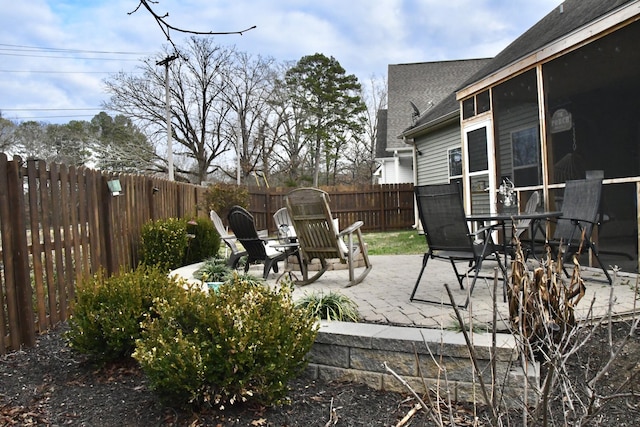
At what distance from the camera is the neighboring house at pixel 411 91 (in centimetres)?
1570

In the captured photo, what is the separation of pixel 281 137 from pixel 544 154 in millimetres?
25356

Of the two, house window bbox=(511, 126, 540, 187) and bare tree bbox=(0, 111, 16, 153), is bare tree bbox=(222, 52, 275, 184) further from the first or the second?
house window bbox=(511, 126, 540, 187)

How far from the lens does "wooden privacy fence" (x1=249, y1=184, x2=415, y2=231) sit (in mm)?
14422

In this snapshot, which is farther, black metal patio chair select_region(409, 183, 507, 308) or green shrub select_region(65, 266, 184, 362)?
black metal patio chair select_region(409, 183, 507, 308)

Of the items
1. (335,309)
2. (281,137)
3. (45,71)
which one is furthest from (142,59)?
(335,309)

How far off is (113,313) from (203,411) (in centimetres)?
95

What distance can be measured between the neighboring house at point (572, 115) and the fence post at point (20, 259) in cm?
521

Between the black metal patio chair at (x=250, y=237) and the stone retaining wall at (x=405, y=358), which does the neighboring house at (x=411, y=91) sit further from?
the stone retaining wall at (x=405, y=358)

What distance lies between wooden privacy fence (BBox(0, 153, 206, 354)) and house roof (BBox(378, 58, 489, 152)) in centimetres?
1171

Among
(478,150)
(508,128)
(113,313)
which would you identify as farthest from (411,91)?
(113,313)

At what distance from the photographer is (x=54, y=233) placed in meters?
3.65

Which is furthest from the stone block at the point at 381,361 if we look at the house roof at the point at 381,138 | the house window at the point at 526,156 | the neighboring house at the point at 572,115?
the house roof at the point at 381,138

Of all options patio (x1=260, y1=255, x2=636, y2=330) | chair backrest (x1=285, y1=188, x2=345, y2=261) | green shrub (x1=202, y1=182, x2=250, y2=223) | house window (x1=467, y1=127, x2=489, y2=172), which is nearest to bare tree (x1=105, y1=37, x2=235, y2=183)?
green shrub (x1=202, y1=182, x2=250, y2=223)

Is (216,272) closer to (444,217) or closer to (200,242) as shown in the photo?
(200,242)
